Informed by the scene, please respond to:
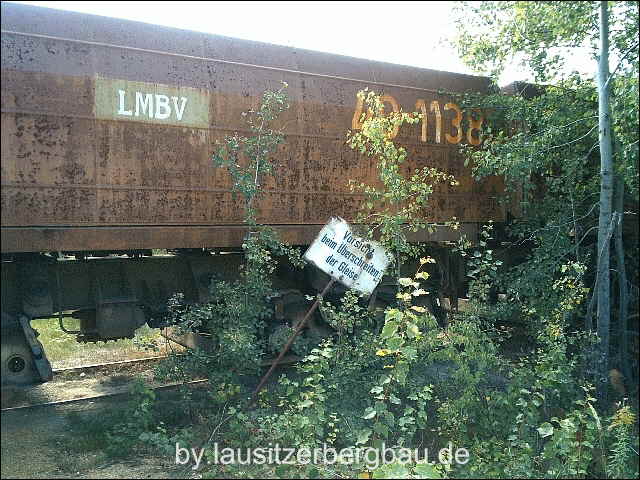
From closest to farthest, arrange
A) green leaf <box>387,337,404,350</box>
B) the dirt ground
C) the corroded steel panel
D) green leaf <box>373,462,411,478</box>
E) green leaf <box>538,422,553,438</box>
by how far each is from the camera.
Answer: green leaf <box>373,462,411,478</box>, the dirt ground, green leaf <box>538,422,553,438</box>, green leaf <box>387,337,404,350</box>, the corroded steel panel

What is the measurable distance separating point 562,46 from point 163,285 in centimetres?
514

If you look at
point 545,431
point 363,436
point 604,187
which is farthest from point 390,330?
point 604,187

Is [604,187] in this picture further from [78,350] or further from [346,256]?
[78,350]

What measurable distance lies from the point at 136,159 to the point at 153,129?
34cm

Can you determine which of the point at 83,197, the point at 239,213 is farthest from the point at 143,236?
the point at 239,213

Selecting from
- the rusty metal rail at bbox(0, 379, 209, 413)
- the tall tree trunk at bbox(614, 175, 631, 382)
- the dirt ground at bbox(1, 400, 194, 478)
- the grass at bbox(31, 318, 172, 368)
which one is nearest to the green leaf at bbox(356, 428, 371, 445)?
the dirt ground at bbox(1, 400, 194, 478)

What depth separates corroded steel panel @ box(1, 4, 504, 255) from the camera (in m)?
5.35

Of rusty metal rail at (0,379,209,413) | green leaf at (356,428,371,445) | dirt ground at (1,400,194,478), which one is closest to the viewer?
dirt ground at (1,400,194,478)

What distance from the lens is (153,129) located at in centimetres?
595

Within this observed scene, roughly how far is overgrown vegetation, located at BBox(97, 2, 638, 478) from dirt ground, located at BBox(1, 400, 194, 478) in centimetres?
25

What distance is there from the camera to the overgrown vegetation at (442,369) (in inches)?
192

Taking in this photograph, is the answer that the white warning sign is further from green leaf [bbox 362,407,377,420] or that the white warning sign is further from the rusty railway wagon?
the rusty railway wagon

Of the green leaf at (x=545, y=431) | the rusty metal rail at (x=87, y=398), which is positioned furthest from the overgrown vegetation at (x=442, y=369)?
the rusty metal rail at (x=87, y=398)

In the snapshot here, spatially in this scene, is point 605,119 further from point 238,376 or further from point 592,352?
point 238,376
